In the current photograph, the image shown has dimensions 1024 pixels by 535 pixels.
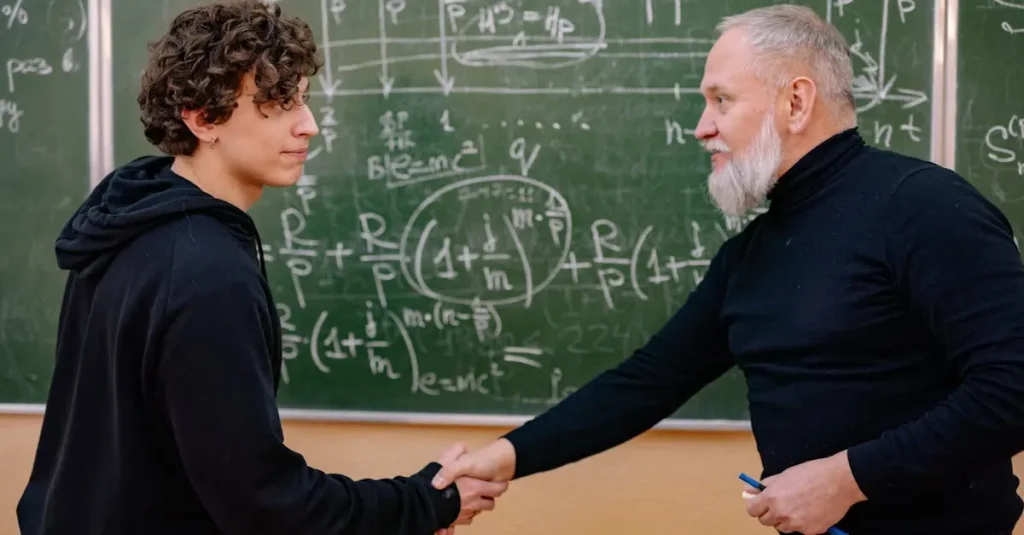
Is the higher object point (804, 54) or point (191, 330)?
point (804, 54)

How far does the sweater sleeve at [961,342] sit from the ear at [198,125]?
114 cm

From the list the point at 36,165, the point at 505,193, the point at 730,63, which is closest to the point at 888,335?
the point at 730,63

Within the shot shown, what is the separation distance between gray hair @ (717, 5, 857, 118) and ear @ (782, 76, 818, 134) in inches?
0.6

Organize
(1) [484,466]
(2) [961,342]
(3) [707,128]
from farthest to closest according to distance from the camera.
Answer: (1) [484,466], (3) [707,128], (2) [961,342]

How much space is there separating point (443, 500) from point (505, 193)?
3.54 feet

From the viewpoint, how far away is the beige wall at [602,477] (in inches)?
104

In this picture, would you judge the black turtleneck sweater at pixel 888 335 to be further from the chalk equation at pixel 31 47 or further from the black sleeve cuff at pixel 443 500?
the chalk equation at pixel 31 47

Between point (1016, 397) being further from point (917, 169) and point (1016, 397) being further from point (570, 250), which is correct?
point (570, 250)

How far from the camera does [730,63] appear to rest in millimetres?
1788

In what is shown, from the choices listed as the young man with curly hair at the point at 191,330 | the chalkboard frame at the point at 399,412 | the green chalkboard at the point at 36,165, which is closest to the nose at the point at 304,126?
the young man with curly hair at the point at 191,330

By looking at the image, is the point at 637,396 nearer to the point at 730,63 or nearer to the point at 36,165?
the point at 730,63

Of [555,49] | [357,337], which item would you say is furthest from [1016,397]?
[357,337]

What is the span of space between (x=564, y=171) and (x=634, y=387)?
2.54 feet

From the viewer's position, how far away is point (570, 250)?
2.61 meters
